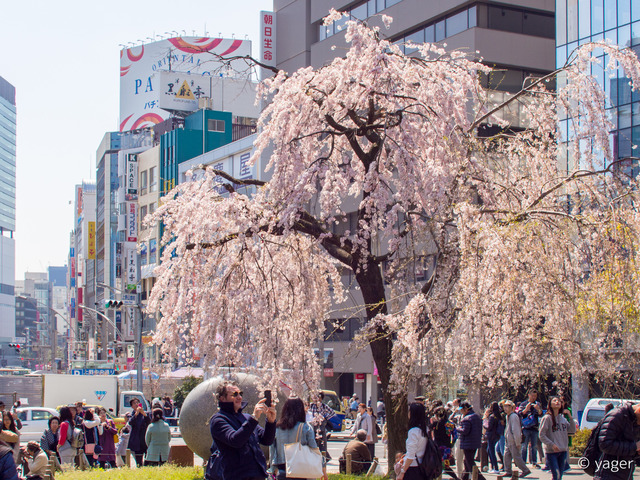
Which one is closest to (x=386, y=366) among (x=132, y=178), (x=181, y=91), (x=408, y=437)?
(x=408, y=437)

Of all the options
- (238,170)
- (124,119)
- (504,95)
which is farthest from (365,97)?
(124,119)

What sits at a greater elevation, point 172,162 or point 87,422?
point 172,162

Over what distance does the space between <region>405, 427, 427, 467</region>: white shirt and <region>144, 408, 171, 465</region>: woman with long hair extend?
781 centimetres

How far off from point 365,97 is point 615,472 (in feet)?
25.4

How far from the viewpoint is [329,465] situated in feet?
69.4

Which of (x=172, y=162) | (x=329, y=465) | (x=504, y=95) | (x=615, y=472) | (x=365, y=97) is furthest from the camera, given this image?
(x=172, y=162)

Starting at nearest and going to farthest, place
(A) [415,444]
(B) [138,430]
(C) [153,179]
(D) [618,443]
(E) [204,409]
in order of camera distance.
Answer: (D) [618,443] < (A) [415,444] < (E) [204,409] < (B) [138,430] < (C) [153,179]

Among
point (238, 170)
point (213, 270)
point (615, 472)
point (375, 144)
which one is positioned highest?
point (238, 170)

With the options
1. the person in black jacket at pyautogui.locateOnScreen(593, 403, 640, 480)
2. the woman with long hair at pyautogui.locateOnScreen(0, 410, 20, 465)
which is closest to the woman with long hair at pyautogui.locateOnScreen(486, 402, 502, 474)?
the woman with long hair at pyautogui.locateOnScreen(0, 410, 20, 465)

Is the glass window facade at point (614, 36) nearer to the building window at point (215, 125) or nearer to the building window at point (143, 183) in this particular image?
the building window at point (215, 125)

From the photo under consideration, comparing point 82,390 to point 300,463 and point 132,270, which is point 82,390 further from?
point 132,270

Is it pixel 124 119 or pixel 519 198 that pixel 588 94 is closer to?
pixel 519 198

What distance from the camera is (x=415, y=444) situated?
9.44 m

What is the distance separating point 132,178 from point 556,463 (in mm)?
69794
